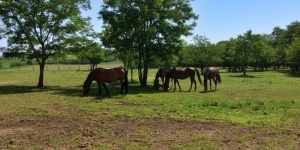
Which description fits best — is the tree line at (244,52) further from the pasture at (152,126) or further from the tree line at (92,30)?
the pasture at (152,126)

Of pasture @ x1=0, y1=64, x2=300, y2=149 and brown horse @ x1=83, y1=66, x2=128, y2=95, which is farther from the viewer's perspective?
brown horse @ x1=83, y1=66, x2=128, y2=95

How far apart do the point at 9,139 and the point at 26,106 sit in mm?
6267

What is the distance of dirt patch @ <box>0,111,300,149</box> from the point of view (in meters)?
7.57

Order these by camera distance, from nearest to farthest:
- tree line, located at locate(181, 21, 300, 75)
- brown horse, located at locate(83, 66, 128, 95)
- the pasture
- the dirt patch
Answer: the dirt patch → the pasture → brown horse, located at locate(83, 66, 128, 95) → tree line, located at locate(181, 21, 300, 75)

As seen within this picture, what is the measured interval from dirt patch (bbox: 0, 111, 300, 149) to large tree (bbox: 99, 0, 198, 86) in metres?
16.3

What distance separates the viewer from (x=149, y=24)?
27.4 m

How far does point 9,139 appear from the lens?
8.08 m

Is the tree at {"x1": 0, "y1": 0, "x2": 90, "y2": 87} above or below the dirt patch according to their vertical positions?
above

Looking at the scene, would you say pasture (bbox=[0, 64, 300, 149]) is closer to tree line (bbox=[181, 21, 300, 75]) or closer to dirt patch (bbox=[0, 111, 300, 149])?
dirt patch (bbox=[0, 111, 300, 149])

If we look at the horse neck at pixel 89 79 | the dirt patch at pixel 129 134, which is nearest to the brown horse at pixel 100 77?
the horse neck at pixel 89 79

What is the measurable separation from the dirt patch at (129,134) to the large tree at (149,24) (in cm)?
1625

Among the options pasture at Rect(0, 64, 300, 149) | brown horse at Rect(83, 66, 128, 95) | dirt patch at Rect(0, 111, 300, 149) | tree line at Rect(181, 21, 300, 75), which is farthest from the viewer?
tree line at Rect(181, 21, 300, 75)

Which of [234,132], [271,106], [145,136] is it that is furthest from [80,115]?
[271,106]

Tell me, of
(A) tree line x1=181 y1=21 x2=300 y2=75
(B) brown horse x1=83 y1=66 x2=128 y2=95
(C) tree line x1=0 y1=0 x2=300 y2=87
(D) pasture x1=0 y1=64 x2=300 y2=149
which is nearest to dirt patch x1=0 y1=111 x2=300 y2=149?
(D) pasture x1=0 y1=64 x2=300 y2=149
